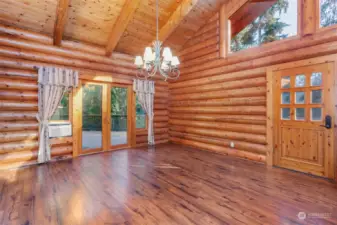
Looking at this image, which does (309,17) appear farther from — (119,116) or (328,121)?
(119,116)

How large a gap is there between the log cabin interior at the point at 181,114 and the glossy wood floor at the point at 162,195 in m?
0.02

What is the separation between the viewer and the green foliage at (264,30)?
13.8ft

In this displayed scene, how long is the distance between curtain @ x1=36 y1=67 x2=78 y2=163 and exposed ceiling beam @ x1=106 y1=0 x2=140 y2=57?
1.54 meters

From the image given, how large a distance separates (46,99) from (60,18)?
1934 millimetres

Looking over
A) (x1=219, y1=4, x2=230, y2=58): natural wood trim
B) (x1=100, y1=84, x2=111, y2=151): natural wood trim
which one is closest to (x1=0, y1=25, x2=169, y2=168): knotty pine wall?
(x1=100, y1=84, x2=111, y2=151): natural wood trim

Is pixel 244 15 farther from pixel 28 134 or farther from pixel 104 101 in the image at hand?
pixel 28 134

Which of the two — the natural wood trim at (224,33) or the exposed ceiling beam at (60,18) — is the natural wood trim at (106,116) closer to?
the exposed ceiling beam at (60,18)

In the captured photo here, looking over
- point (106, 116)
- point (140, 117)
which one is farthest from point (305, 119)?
point (106, 116)

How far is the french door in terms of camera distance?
17.3 ft

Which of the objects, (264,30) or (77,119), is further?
(77,119)

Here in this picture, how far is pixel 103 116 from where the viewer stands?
222 inches

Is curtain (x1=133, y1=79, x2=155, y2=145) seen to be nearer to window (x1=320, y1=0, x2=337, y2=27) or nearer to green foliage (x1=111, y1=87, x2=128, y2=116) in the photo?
green foliage (x1=111, y1=87, x2=128, y2=116)

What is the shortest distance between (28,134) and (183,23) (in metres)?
5.21

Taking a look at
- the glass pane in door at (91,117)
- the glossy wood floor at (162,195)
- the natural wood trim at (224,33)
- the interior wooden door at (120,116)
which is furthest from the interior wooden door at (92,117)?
the natural wood trim at (224,33)
